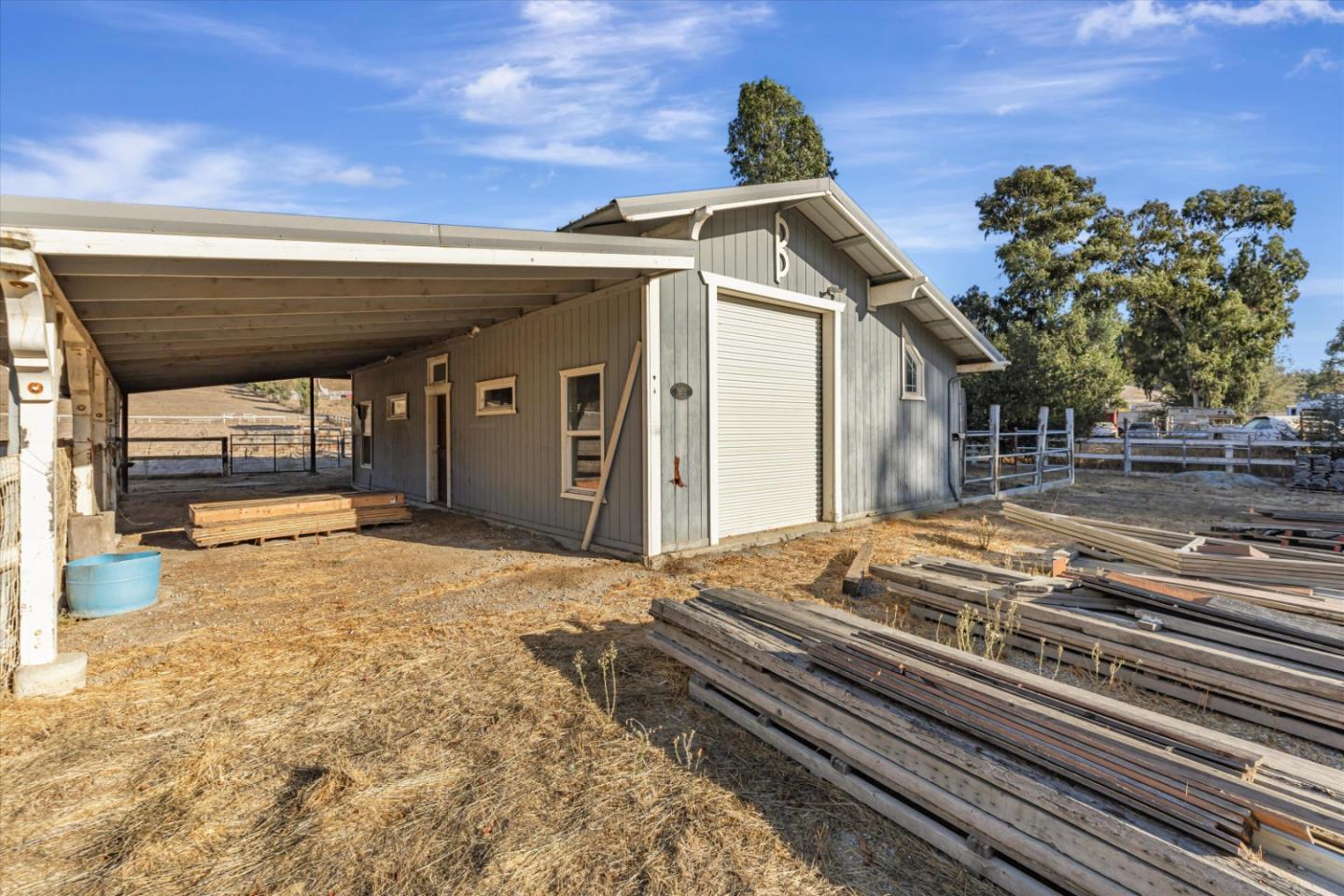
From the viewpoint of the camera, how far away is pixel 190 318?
6406 mm

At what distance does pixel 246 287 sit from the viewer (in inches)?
204

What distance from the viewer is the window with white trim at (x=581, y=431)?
24.6 ft

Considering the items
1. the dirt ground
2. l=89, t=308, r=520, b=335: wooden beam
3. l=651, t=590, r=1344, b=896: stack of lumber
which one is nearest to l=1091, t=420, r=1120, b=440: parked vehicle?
the dirt ground

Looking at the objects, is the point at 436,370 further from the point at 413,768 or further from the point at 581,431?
the point at 413,768

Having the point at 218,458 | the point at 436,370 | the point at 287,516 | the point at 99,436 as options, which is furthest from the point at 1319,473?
the point at 218,458

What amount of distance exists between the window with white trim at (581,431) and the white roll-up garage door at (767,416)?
4.83 ft

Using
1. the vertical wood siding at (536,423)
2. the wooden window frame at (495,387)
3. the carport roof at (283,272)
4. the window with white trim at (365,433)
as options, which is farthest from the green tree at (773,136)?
the carport roof at (283,272)

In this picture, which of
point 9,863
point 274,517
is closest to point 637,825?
point 9,863

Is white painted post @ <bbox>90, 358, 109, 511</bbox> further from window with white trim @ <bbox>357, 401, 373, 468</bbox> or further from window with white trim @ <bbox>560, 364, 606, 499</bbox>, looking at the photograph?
window with white trim @ <bbox>357, 401, 373, 468</bbox>

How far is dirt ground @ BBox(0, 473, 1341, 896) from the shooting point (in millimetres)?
2160

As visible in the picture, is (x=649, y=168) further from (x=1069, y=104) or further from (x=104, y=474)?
(x=104, y=474)

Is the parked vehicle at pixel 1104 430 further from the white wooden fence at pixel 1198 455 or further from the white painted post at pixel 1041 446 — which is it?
the white painted post at pixel 1041 446

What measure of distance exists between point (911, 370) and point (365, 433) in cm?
1234

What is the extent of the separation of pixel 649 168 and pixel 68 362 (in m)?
15.3
